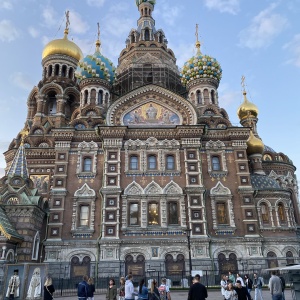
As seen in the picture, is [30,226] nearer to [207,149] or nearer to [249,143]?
[207,149]

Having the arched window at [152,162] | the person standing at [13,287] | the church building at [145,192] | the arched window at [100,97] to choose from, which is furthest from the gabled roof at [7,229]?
the arched window at [100,97]

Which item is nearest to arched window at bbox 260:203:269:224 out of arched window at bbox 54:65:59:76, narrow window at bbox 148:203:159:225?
narrow window at bbox 148:203:159:225

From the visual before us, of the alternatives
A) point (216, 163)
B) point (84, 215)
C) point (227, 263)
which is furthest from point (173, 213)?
point (84, 215)

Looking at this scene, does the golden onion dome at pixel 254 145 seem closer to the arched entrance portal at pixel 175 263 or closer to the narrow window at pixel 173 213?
the narrow window at pixel 173 213

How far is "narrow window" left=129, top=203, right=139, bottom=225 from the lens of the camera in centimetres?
2107

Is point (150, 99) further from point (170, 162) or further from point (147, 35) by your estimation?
point (147, 35)

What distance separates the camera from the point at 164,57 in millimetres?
34375

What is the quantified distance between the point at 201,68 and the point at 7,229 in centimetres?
1906

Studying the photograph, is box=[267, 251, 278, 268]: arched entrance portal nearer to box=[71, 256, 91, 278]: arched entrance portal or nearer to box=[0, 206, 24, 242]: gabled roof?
box=[71, 256, 91, 278]: arched entrance portal

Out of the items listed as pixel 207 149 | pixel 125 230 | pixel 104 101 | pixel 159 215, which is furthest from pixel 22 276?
pixel 104 101

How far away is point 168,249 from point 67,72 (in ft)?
68.6

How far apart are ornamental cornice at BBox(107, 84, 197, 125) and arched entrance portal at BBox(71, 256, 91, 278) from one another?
930 centimetres

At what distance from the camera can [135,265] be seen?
1991 cm

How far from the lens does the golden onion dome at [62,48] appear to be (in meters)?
33.5
